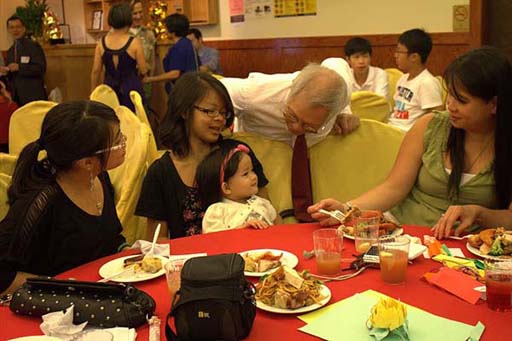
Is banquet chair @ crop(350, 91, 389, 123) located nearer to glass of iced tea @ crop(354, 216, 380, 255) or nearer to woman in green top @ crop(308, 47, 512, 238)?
woman in green top @ crop(308, 47, 512, 238)

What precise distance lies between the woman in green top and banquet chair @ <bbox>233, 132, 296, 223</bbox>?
0.55 meters

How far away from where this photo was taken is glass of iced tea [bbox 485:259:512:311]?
4.95 ft

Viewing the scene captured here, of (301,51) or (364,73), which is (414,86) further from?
(301,51)

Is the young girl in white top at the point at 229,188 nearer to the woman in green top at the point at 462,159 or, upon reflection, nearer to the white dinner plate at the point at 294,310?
the woman in green top at the point at 462,159

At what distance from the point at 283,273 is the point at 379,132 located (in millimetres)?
1473

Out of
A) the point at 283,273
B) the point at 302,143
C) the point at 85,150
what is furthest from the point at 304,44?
the point at 283,273

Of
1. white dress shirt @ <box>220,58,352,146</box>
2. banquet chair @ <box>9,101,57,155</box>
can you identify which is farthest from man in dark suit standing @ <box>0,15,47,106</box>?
white dress shirt @ <box>220,58,352,146</box>

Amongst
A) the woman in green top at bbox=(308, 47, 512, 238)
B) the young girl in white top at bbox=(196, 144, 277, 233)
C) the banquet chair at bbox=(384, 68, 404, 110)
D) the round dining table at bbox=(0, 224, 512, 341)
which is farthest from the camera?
the banquet chair at bbox=(384, 68, 404, 110)

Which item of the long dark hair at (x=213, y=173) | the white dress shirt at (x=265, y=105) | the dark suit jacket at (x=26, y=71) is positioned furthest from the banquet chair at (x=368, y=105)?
the dark suit jacket at (x=26, y=71)

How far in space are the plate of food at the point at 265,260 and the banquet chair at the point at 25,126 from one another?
2.37 metres

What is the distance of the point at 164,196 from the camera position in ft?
8.71

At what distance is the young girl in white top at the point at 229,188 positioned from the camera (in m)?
2.56

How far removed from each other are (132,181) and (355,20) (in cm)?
437

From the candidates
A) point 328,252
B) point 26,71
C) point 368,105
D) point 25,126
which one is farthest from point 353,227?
point 26,71
